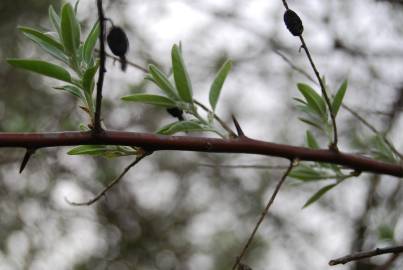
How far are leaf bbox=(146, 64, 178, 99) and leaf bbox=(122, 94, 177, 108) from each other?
0.06 feet

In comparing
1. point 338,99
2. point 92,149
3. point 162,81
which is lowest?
point 92,149

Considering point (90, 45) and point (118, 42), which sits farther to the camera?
point (118, 42)

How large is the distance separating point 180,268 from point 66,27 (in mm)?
2581

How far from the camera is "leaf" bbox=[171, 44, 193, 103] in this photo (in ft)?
3.01

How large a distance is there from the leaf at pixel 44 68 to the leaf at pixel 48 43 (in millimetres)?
97

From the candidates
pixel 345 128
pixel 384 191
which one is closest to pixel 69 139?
pixel 384 191

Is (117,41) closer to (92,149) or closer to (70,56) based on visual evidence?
(70,56)

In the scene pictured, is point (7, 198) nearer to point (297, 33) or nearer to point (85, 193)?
point (85, 193)

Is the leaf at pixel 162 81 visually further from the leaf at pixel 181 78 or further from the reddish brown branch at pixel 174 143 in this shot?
the reddish brown branch at pixel 174 143

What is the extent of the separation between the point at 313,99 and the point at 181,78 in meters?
0.26

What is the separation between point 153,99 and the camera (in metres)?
0.93

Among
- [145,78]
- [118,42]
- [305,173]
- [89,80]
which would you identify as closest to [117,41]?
[118,42]

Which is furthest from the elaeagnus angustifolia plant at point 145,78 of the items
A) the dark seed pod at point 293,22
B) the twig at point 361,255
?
the twig at point 361,255

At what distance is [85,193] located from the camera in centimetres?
305
